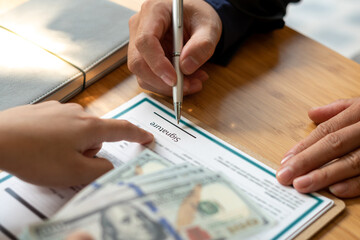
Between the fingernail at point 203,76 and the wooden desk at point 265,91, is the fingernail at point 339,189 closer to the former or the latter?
the wooden desk at point 265,91

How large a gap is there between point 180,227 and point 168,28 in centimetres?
49

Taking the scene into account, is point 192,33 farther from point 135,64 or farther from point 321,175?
point 321,175

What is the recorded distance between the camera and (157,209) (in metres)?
0.46

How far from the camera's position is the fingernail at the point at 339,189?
0.63m

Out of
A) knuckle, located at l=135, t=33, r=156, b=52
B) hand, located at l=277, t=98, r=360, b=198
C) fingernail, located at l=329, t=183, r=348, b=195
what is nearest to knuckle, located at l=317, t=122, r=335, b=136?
hand, located at l=277, t=98, r=360, b=198

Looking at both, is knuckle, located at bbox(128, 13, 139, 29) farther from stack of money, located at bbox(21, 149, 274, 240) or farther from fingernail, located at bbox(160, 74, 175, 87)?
stack of money, located at bbox(21, 149, 274, 240)

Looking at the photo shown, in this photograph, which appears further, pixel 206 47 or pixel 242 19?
pixel 242 19

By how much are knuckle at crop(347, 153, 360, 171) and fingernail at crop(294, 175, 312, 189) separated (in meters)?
0.08

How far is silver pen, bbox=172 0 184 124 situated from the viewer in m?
0.73

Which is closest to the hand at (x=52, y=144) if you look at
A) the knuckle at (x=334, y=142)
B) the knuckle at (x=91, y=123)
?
the knuckle at (x=91, y=123)

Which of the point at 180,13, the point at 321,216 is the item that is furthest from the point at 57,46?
the point at 321,216

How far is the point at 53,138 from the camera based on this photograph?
0.56 meters

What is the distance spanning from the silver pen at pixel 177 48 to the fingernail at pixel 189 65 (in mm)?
11

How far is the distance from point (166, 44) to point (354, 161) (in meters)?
0.45
